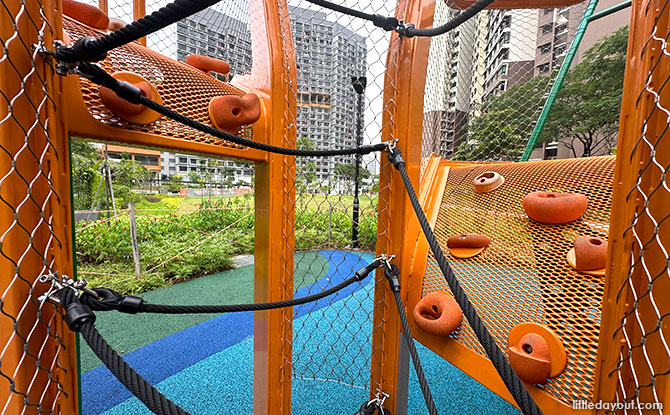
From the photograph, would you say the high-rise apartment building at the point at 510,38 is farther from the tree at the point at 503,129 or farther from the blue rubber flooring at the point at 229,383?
the blue rubber flooring at the point at 229,383

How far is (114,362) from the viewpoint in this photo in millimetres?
462

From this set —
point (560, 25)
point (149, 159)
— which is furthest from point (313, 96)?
point (149, 159)

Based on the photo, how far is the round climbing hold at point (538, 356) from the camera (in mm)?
619

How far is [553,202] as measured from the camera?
2.85 ft

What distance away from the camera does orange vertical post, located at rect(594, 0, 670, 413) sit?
A: 0.47 metres

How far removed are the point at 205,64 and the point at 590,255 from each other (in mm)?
1383

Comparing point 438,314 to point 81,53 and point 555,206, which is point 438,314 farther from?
point 81,53

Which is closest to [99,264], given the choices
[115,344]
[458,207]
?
[115,344]

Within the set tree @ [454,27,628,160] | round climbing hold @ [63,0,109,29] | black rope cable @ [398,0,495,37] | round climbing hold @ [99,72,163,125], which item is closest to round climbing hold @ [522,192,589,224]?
black rope cable @ [398,0,495,37]

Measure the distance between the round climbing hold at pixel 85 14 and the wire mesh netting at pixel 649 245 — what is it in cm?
129

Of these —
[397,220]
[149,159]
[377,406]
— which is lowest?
[377,406]

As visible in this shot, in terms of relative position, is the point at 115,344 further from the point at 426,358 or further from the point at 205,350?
the point at 426,358

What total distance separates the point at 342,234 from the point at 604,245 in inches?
141

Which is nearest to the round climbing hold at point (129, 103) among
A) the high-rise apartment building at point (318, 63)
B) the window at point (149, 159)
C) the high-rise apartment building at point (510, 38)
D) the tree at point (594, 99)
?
the high-rise apartment building at point (318, 63)
